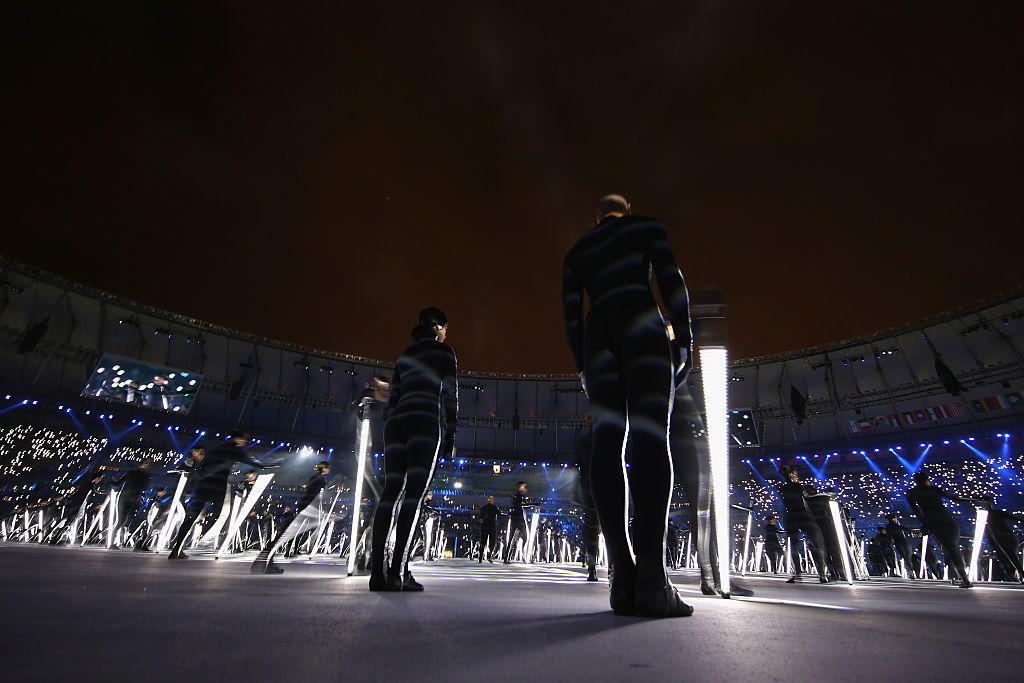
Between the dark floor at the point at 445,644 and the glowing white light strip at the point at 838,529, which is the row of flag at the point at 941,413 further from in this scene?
the dark floor at the point at 445,644

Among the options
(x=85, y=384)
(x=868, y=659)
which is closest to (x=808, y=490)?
(x=868, y=659)

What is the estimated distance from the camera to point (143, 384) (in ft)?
89.6

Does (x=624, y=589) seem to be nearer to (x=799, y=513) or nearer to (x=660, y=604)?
(x=660, y=604)

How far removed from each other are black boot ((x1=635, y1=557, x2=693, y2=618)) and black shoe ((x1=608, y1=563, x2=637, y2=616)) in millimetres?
38

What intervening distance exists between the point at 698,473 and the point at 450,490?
31758 millimetres

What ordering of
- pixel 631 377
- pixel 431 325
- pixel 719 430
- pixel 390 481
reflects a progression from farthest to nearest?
pixel 431 325, pixel 390 481, pixel 719 430, pixel 631 377

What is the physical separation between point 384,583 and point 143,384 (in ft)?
101

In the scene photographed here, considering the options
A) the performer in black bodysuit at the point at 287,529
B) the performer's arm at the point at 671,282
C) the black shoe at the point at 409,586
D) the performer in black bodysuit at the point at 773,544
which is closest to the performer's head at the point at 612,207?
the performer's arm at the point at 671,282

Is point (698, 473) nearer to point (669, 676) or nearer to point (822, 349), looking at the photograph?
point (669, 676)

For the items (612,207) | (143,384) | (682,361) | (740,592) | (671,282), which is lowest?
(740,592)

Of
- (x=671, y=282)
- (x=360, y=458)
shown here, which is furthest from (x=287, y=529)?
(x=671, y=282)

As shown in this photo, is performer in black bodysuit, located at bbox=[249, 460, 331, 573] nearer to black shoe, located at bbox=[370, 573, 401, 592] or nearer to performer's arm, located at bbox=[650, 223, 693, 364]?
black shoe, located at bbox=[370, 573, 401, 592]

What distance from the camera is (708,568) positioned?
12.4ft

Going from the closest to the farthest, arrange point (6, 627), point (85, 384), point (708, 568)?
point (6, 627), point (708, 568), point (85, 384)
